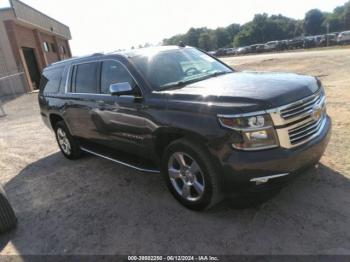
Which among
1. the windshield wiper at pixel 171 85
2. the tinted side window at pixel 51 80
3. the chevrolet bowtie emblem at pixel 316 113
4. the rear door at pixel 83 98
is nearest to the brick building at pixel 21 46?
the tinted side window at pixel 51 80

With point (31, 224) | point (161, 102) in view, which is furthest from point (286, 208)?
point (31, 224)

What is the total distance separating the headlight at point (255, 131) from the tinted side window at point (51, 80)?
434 centimetres

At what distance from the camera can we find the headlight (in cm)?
317

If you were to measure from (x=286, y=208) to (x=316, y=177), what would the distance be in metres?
0.87

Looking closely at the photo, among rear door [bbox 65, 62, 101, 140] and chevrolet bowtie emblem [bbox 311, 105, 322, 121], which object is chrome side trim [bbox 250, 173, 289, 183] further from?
rear door [bbox 65, 62, 101, 140]

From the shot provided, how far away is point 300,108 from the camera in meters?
3.41

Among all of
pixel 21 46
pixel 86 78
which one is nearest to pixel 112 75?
pixel 86 78

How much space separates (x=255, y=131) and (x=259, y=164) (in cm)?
33

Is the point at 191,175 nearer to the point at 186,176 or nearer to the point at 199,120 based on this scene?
the point at 186,176

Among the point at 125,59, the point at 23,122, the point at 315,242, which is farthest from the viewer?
the point at 23,122

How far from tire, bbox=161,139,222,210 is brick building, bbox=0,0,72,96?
18146 mm

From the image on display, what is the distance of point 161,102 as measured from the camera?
12.9ft

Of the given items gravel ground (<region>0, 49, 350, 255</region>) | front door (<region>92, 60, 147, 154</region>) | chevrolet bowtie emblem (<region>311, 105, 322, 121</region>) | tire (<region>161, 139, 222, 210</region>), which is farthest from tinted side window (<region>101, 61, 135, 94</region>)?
chevrolet bowtie emblem (<region>311, 105, 322, 121</region>)

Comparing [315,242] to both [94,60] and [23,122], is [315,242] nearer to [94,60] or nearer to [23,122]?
[94,60]
